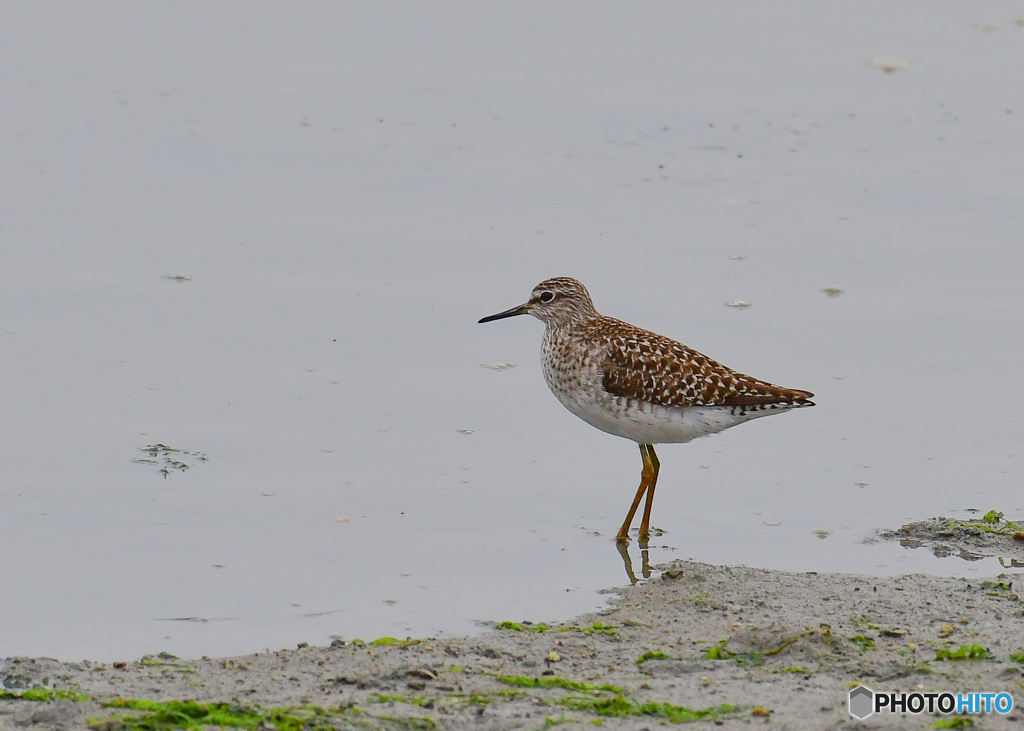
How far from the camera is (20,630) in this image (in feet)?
19.6

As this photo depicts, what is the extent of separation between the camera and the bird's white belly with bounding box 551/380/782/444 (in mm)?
7410

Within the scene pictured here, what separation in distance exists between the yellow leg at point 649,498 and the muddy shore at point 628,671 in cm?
74

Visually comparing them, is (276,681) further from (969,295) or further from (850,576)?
(969,295)

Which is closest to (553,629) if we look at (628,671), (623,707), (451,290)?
(628,671)

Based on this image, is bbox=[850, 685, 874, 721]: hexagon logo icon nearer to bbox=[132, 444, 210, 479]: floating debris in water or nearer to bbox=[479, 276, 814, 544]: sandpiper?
bbox=[479, 276, 814, 544]: sandpiper

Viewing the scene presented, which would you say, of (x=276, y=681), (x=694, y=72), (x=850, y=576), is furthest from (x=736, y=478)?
(x=694, y=72)

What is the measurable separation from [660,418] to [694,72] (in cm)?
766

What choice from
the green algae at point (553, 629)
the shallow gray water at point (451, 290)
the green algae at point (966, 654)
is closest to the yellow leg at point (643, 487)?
the shallow gray water at point (451, 290)

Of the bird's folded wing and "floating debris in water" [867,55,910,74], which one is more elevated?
"floating debris in water" [867,55,910,74]

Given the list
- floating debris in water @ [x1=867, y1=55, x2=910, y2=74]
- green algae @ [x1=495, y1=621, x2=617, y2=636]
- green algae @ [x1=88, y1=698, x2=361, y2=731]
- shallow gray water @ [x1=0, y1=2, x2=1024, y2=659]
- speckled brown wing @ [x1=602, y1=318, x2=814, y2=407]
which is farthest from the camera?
floating debris in water @ [x1=867, y1=55, x2=910, y2=74]

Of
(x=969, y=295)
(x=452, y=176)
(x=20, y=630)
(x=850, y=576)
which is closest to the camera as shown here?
(x=20, y=630)

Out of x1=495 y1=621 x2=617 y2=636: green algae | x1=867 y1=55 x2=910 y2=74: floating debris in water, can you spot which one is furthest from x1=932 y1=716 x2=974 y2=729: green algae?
x1=867 y1=55 x2=910 y2=74: floating debris in water

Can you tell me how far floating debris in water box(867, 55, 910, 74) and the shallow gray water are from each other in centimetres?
12

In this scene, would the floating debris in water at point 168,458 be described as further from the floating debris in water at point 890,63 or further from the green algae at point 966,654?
the floating debris in water at point 890,63
